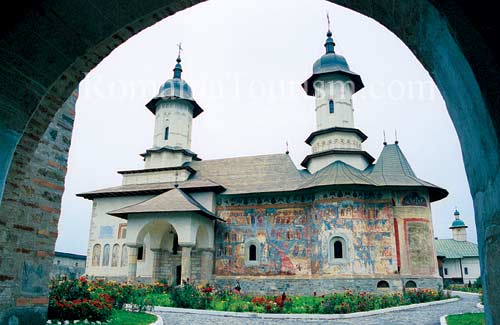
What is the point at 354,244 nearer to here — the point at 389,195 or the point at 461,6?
the point at 389,195

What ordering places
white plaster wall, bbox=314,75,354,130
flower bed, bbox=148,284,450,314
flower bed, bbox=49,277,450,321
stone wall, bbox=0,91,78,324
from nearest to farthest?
1. stone wall, bbox=0,91,78,324
2. flower bed, bbox=49,277,450,321
3. flower bed, bbox=148,284,450,314
4. white plaster wall, bbox=314,75,354,130

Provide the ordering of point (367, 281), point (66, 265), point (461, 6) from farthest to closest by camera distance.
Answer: point (66, 265) < point (367, 281) < point (461, 6)

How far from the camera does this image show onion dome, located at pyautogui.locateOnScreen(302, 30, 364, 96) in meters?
24.7

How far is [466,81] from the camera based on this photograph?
158 cm

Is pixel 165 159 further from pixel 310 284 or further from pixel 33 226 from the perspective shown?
pixel 33 226

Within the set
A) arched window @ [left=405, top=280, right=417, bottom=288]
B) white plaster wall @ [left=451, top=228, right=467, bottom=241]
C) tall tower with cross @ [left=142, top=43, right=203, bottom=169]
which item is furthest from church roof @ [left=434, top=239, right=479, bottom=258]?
tall tower with cross @ [left=142, top=43, right=203, bottom=169]

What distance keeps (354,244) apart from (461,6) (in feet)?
60.6

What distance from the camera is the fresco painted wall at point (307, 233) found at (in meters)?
19.0

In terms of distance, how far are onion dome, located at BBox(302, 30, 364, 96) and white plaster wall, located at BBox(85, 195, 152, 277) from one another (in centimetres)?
1248

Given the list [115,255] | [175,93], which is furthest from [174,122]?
[115,255]

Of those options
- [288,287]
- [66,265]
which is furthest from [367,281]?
[66,265]

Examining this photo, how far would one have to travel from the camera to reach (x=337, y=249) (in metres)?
19.4

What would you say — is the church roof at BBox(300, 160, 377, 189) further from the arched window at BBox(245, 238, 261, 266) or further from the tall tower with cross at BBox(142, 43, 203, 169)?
the tall tower with cross at BBox(142, 43, 203, 169)

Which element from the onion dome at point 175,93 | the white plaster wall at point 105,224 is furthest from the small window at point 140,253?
the onion dome at point 175,93
